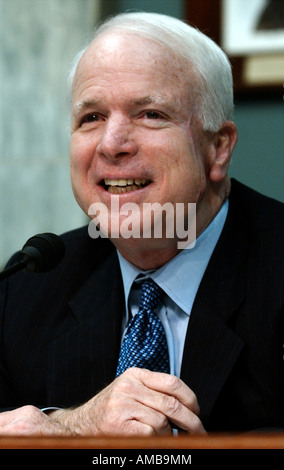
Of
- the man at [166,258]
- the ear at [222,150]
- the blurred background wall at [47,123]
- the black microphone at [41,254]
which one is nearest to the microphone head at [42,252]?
the black microphone at [41,254]

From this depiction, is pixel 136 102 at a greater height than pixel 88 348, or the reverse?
pixel 136 102

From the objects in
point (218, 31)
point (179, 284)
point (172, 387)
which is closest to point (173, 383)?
point (172, 387)

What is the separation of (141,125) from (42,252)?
37 centimetres

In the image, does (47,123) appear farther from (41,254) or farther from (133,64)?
(41,254)

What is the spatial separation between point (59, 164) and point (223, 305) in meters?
1.48

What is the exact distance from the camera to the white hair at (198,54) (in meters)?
1.48

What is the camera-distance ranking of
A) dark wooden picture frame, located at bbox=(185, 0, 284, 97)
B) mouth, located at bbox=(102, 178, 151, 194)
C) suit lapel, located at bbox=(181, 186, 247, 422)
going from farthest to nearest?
dark wooden picture frame, located at bbox=(185, 0, 284, 97) < mouth, located at bbox=(102, 178, 151, 194) < suit lapel, located at bbox=(181, 186, 247, 422)

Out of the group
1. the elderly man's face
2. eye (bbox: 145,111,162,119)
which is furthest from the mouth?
eye (bbox: 145,111,162,119)

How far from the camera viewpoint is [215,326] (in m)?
1.41

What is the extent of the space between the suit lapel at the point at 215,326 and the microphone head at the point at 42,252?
13.2 inches

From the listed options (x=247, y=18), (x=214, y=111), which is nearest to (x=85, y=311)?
(x=214, y=111)

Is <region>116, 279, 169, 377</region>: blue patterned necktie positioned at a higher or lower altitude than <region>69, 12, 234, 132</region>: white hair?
lower

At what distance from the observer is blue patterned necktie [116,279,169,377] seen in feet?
4.62

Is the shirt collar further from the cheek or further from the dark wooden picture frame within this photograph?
the dark wooden picture frame
